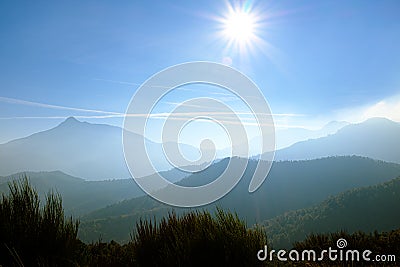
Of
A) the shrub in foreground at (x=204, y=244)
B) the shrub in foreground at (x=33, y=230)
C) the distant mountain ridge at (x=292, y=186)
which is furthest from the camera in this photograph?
the distant mountain ridge at (x=292, y=186)

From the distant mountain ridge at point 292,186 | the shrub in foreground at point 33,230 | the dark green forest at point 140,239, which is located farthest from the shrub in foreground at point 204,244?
the distant mountain ridge at point 292,186

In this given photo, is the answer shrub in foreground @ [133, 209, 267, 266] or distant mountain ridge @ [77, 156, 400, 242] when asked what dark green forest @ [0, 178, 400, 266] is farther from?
distant mountain ridge @ [77, 156, 400, 242]

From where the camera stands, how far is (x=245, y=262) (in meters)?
3.75

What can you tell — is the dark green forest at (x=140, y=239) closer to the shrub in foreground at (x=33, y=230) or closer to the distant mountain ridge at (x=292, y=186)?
the shrub in foreground at (x=33, y=230)

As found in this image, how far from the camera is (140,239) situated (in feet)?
14.5

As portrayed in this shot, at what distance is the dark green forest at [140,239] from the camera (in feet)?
12.5

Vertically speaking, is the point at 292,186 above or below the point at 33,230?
above

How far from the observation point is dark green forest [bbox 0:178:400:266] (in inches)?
150

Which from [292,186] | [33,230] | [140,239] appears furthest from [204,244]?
[292,186]

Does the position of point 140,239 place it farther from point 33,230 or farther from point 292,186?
point 292,186

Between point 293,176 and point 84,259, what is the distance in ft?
518

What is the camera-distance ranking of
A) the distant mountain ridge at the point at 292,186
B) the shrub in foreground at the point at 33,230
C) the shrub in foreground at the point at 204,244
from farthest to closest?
1. the distant mountain ridge at the point at 292,186
2. the shrub in foreground at the point at 33,230
3. the shrub in foreground at the point at 204,244

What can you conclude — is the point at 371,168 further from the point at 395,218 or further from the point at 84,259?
the point at 84,259

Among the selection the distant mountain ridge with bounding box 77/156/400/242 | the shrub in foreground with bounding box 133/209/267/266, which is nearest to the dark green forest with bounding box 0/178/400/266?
the shrub in foreground with bounding box 133/209/267/266
